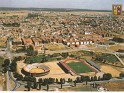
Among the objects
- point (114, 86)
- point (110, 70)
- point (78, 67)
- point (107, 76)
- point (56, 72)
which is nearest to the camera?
point (114, 86)

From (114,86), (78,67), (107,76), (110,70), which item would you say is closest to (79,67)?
(78,67)

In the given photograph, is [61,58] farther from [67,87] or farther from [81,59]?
[67,87]

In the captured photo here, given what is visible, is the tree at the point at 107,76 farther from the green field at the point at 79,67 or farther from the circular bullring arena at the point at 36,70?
the circular bullring arena at the point at 36,70

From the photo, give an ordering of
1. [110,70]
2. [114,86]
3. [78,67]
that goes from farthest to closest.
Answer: [78,67], [110,70], [114,86]

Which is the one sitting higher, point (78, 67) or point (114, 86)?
point (78, 67)

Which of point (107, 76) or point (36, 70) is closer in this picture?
point (107, 76)

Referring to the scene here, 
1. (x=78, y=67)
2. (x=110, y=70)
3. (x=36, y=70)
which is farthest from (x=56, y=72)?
(x=110, y=70)

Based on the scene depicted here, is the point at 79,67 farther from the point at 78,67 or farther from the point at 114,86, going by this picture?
the point at 114,86

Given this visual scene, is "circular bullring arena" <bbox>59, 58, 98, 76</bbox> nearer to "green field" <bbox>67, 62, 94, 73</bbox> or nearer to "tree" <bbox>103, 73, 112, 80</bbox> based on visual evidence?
"green field" <bbox>67, 62, 94, 73</bbox>
